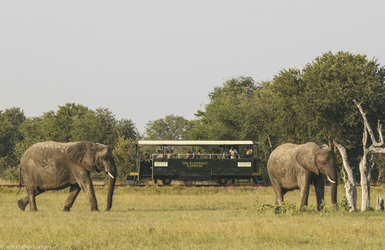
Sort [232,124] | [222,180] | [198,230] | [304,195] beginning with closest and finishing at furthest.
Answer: [198,230] → [304,195] → [222,180] → [232,124]

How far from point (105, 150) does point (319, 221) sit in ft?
28.7

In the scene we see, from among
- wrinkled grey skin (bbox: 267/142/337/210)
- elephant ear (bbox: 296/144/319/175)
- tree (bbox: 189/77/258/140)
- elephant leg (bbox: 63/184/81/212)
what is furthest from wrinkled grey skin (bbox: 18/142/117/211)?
tree (bbox: 189/77/258/140)

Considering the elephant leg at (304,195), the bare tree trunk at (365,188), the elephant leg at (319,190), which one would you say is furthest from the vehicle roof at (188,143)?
the elephant leg at (304,195)

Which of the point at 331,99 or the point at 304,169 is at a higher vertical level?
the point at 331,99

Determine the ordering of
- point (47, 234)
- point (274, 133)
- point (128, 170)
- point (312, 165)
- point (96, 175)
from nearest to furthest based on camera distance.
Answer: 1. point (47, 234)
2. point (312, 165)
3. point (128, 170)
4. point (96, 175)
5. point (274, 133)

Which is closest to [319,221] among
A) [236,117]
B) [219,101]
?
[236,117]

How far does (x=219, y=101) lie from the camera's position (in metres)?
72.1

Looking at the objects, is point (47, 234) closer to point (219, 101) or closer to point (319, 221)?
point (319, 221)

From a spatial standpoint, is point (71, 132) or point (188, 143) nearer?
point (188, 143)

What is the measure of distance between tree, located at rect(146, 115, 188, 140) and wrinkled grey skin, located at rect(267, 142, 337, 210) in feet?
452

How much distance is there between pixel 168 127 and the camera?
16800 cm

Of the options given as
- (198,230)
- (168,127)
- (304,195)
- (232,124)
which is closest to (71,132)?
(232,124)

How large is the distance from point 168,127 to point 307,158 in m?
146

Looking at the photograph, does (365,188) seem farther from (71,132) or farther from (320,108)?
(71,132)
